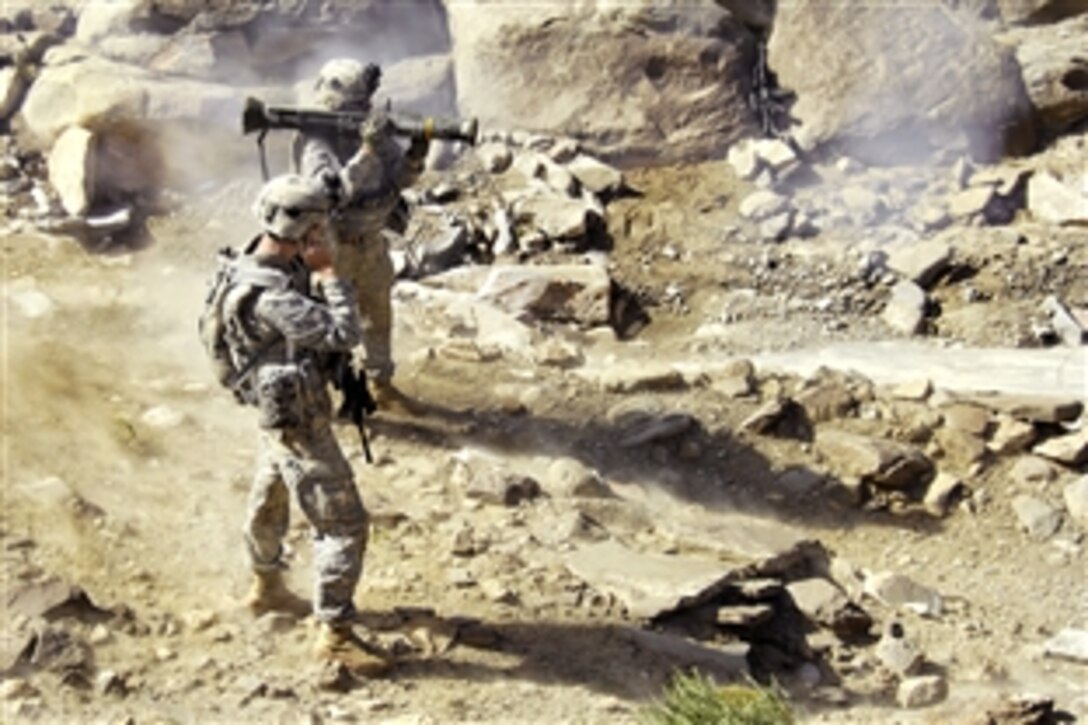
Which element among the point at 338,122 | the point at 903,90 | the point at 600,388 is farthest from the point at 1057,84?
the point at 338,122

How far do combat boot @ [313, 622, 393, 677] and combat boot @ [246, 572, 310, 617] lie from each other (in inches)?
15.4

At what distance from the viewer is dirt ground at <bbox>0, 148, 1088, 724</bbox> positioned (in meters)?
5.76

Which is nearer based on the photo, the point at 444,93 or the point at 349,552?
the point at 349,552

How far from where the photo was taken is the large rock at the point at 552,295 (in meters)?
9.41

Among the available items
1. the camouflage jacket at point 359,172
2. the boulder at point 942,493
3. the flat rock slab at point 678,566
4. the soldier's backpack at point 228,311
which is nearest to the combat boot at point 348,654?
the soldier's backpack at point 228,311

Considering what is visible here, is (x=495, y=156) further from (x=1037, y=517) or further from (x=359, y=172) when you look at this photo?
(x=1037, y=517)

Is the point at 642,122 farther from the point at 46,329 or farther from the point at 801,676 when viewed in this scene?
the point at 801,676

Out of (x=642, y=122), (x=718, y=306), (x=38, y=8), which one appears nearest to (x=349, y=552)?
(x=718, y=306)

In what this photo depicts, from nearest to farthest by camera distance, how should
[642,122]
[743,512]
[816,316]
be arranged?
[743,512], [816,316], [642,122]

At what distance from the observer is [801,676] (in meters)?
6.34

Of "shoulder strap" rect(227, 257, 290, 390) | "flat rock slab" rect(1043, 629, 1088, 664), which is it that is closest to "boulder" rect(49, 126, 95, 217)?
"shoulder strap" rect(227, 257, 290, 390)

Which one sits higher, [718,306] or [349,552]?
[349,552]

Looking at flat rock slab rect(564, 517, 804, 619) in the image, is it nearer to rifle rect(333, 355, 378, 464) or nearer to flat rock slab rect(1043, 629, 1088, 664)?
flat rock slab rect(1043, 629, 1088, 664)

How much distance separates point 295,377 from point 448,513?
189 cm
